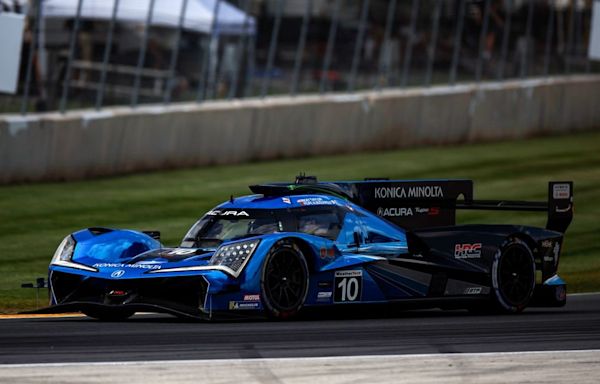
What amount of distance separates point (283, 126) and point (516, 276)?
16.7 meters

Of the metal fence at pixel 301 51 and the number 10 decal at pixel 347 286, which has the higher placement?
the metal fence at pixel 301 51

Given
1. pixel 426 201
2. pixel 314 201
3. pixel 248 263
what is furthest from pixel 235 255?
pixel 426 201

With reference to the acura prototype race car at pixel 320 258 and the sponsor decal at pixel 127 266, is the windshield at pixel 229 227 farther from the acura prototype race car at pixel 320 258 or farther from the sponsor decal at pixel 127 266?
the sponsor decal at pixel 127 266

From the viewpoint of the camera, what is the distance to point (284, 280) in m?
11.9

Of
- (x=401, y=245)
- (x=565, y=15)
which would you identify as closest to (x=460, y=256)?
(x=401, y=245)

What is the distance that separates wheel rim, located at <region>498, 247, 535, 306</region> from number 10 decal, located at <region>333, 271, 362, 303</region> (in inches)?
Answer: 63.3

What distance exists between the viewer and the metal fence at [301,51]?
2527cm

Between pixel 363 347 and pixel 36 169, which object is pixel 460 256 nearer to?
pixel 363 347

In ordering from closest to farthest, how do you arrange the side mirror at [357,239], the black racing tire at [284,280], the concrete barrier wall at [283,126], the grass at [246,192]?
the black racing tire at [284,280] < the side mirror at [357,239] < the grass at [246,192] < the concrete barrier wall at [283,126]

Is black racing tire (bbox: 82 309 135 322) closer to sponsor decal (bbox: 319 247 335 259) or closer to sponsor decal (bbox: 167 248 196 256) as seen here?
sponsor decal (bbox: 167 248 196 256)

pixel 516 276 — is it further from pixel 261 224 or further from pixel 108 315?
pixel 108 315

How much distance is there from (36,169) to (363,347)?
1531cm

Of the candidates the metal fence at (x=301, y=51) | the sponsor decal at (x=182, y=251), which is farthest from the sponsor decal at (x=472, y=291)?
the metal fence at (x=301, y=51)

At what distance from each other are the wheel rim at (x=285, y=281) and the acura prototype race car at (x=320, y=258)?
11mm
